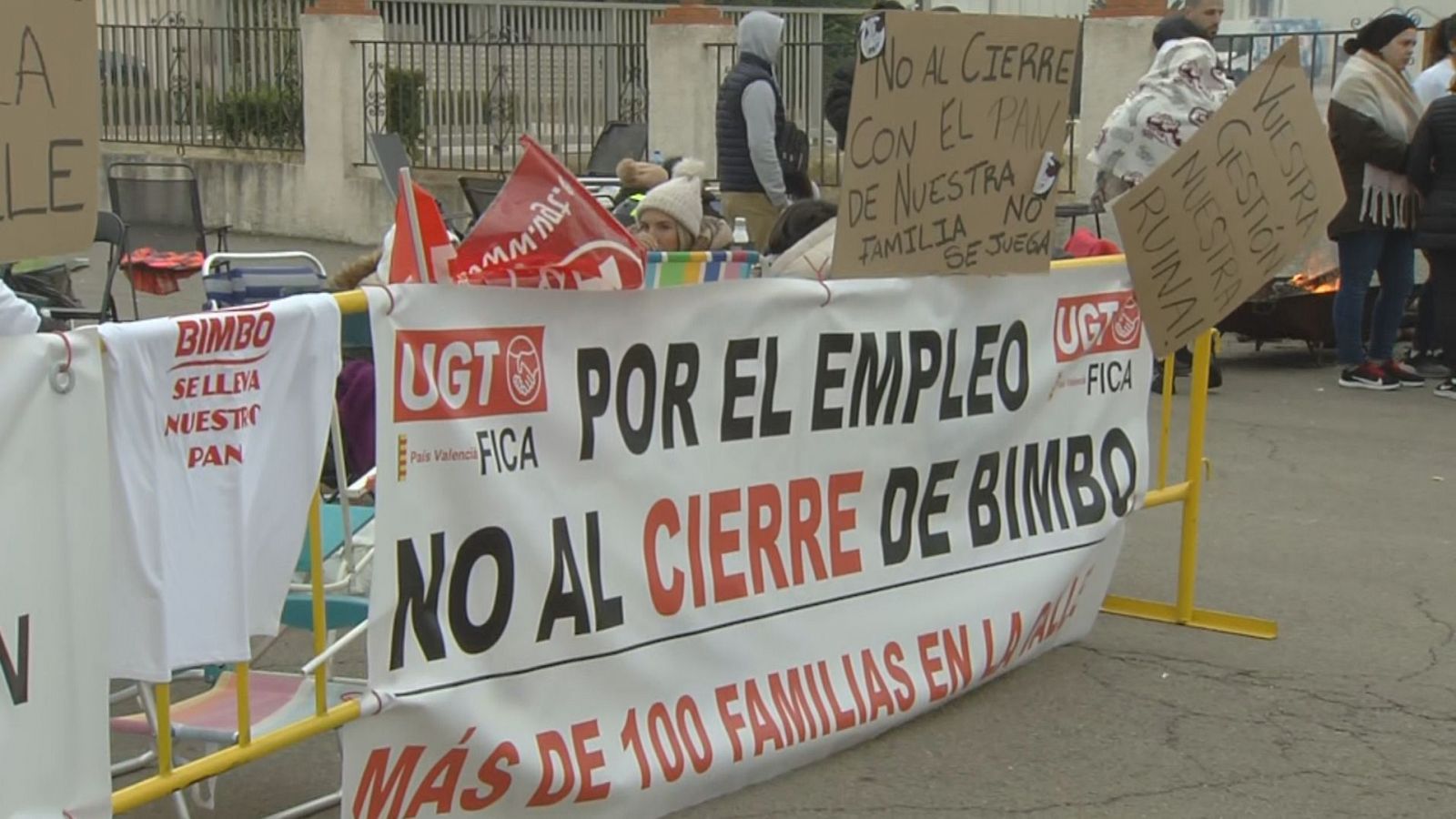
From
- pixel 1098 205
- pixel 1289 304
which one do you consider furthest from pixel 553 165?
pixel 1289 304

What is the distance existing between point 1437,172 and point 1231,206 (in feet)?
15.9

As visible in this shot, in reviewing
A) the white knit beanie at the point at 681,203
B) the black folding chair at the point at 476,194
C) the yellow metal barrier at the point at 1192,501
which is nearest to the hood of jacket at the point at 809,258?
the white knit beanie at the point at 681,203

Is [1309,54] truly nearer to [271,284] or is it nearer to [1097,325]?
[1097,325]

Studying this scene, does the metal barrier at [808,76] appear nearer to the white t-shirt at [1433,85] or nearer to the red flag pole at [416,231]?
the white t-shirt at [1433,85]

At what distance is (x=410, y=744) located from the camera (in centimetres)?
383

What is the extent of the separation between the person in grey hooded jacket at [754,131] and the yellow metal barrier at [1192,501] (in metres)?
3.52

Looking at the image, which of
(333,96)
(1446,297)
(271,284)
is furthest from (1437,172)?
(333,96)

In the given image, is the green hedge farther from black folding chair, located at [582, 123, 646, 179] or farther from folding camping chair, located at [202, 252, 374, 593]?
folding camping chair, located at [202, 252, 374, 593]

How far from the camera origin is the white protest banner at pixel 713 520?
3834 millimetres

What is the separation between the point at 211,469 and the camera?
337 cm

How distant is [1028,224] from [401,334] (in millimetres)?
2177

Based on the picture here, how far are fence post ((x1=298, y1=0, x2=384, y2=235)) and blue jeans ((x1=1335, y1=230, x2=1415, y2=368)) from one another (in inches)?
379

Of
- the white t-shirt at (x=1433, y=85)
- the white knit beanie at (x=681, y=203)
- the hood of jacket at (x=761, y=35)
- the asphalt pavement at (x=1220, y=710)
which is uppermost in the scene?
the hood of jacket at (x=761, y=35)

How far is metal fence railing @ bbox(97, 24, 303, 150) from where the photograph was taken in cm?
1777
